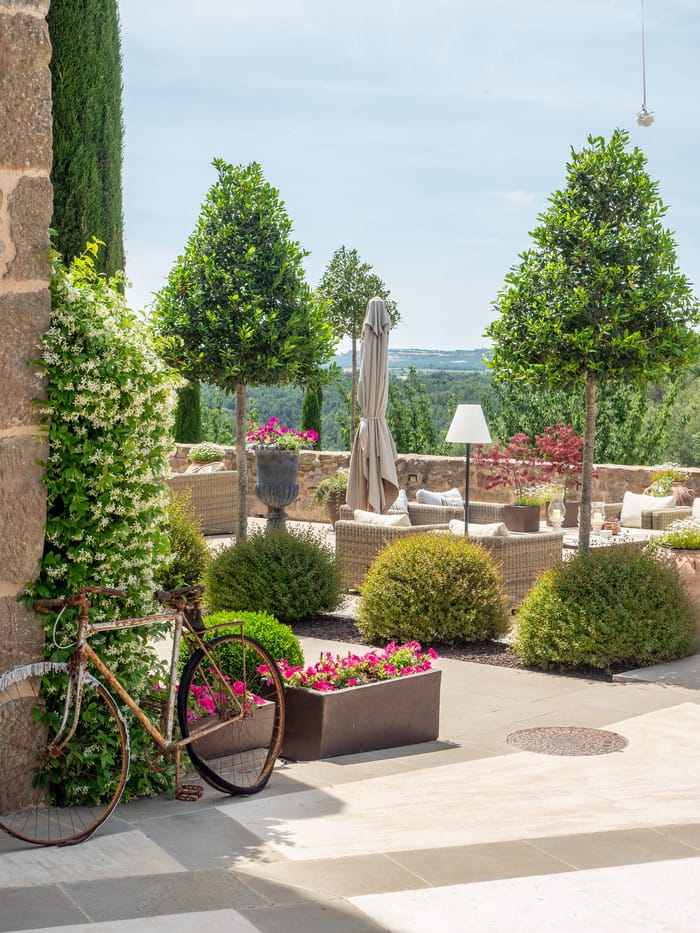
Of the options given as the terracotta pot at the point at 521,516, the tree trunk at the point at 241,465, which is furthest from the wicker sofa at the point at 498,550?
the terracotta pot at the point at 521,516

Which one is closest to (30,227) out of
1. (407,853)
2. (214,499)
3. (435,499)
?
(407,853)

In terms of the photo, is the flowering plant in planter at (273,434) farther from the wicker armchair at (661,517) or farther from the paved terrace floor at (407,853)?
the paved terrace floor at (407,853)

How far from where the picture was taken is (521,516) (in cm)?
1163

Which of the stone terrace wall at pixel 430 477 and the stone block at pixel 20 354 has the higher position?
the stone block at pixel 20 354

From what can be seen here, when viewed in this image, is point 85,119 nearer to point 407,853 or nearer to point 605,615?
point 605,615

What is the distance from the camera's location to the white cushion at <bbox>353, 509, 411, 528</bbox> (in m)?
9.41

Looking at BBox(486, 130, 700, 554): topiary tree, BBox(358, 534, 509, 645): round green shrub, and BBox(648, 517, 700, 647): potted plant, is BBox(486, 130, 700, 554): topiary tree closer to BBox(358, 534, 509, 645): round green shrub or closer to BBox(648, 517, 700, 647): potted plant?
BBox(648, 517, 700, 647): potted plant

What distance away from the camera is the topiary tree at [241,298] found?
9320 mm

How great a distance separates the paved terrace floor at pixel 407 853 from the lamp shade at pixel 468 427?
194 inches

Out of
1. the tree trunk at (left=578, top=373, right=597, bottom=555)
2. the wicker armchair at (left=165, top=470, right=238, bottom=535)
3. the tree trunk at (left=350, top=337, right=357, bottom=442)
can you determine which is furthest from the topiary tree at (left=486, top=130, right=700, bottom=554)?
the tree trunk at (left=350, top=337, right=357, bottom=442)

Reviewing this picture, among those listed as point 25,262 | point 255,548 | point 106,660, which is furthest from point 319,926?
point 255,548

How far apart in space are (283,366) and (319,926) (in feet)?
22.8

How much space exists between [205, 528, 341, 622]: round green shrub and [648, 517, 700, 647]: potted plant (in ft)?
8.58

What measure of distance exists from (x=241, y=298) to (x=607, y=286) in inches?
132
